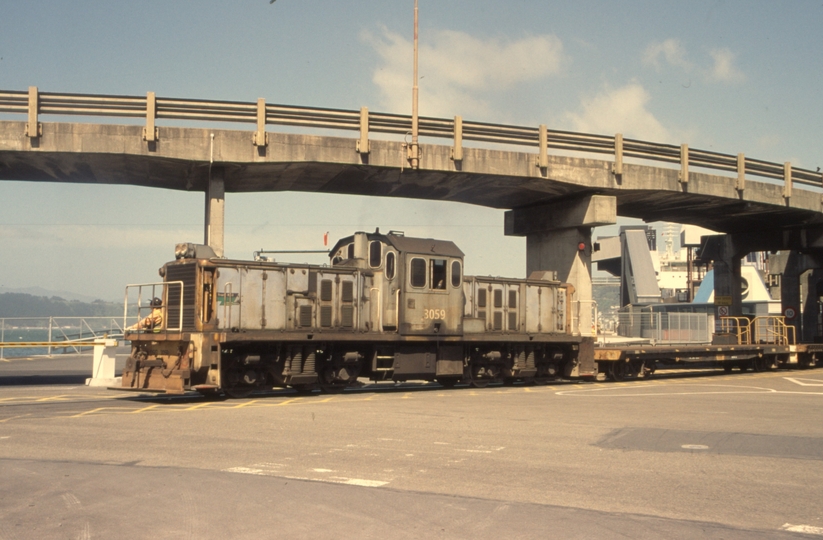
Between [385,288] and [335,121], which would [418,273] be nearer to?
[385,288]

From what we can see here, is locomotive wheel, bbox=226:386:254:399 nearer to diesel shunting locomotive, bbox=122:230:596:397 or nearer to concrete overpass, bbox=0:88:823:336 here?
diesel shunting locomotive, bbox=122:230:596:397

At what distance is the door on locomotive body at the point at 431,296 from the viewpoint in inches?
816

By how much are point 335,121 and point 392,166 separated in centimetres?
209

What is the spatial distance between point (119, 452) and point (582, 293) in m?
19.0

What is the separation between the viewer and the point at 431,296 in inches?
832

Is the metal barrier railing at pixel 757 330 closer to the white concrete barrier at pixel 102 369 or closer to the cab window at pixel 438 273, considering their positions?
the cab window at pixel 438 273

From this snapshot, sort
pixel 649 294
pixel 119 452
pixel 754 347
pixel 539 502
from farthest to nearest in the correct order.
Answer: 1. pixel 649 294
2. pixel 754 347
3. pixel 119 452
4. pixel 539 502

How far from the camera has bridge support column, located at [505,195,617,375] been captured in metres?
26.1

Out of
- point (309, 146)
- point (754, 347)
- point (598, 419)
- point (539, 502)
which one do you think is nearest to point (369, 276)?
point (309, 146)

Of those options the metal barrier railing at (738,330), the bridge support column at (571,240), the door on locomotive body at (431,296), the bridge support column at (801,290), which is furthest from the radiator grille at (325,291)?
the bridge support column at (801,290)

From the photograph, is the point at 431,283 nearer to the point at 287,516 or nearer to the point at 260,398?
the point at 260,398

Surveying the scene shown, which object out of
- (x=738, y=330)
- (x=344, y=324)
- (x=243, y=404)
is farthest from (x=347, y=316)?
(x=738, y=330)

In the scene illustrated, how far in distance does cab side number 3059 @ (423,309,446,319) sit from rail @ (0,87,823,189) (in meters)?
4.93

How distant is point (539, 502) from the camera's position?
7.57 metres
